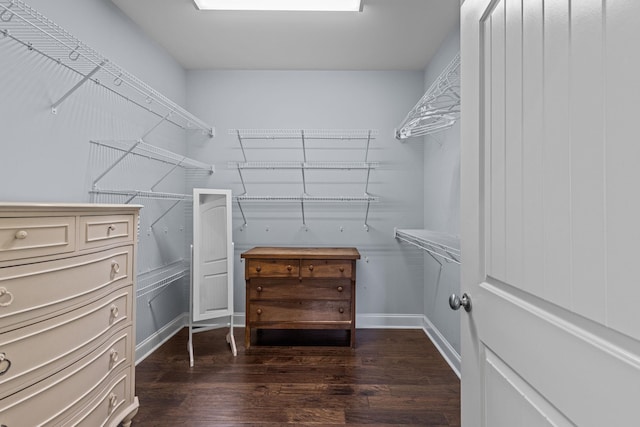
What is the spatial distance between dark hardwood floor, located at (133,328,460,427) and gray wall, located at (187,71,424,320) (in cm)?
56

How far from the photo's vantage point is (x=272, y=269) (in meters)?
2.49

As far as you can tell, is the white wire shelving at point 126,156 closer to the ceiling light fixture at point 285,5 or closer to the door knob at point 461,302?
the ceiling light fixture at point 285,5

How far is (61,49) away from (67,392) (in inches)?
59.5

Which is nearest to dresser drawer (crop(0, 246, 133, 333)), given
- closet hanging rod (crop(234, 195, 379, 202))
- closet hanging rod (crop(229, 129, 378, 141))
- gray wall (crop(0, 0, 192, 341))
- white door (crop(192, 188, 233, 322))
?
gray wall (crop(0, 0, 192, 341))

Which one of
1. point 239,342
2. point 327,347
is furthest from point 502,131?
point 239,342

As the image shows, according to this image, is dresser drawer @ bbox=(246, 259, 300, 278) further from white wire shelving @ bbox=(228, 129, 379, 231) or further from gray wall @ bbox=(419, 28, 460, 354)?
gray wall @ bbox=(419, 28, 460, 354)

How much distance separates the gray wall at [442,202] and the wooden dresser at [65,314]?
197 centimetres

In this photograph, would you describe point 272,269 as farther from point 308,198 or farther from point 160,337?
point 160,337

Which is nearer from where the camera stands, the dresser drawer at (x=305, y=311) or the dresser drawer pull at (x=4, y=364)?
the dresser drawer pull at (x=4, y=364)

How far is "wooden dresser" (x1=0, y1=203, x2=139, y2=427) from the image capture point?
945 millimetres

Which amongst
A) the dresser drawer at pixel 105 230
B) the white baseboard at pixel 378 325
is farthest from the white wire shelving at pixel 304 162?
the dresser drawer at pixel 105 230

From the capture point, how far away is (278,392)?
1.89m

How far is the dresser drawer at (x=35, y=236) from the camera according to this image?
930 mm

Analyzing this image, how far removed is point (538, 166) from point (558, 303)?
0.26m
